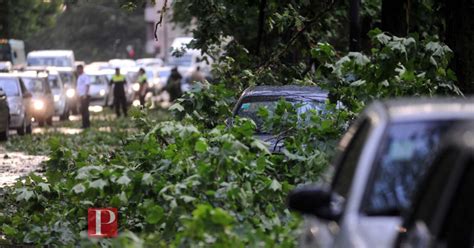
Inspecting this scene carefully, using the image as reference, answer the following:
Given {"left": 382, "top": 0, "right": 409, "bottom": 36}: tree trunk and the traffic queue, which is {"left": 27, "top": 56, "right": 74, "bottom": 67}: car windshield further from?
{"left": 382, "top": 0, "right": 409, "bottom": 36}: tree trunk

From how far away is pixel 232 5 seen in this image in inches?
925

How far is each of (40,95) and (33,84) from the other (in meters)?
0.68

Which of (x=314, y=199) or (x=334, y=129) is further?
(x=334, y=129)

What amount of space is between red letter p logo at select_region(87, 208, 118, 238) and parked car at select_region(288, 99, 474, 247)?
5.24 m

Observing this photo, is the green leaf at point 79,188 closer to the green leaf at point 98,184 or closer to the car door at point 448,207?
the green leaf at point 98,184

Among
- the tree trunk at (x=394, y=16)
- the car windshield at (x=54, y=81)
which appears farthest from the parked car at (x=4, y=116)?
the car windshield at (x=54, y=81)

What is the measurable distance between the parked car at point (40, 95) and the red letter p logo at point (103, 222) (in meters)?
26.8

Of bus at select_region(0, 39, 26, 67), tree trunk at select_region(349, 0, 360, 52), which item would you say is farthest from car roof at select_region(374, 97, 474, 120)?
bus at select_region(0, 39, 26, 67)

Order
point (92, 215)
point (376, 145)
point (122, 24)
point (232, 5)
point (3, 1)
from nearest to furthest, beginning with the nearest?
point (376, 145), point (92, 215), point (232, 5), point (3, 1), point (122, 24)

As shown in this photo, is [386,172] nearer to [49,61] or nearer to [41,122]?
[41,122]

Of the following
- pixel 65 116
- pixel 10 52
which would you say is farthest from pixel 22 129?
pixel 10 52

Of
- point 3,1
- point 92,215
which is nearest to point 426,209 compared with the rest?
point 92,215

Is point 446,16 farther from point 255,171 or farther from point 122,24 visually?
point 122,24

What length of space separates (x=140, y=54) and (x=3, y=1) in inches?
2440
